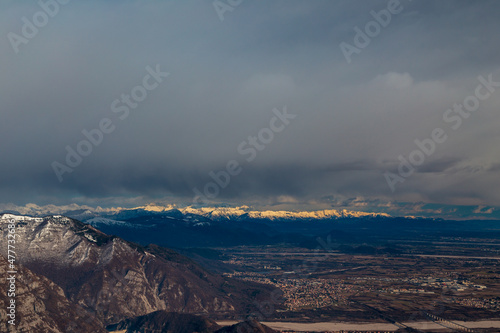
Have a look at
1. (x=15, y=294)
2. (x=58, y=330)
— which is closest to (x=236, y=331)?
(x=58, y=330)

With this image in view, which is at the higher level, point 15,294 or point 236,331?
point 15,294

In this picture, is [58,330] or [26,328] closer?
[26,328]

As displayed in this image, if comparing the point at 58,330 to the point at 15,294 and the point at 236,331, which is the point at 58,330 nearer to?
the point at 15,294

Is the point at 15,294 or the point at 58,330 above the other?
the point at 15,294

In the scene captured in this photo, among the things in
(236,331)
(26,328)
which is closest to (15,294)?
(26,328)

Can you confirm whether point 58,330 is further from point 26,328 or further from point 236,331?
point 236,331

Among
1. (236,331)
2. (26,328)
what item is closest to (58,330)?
(26,328)
